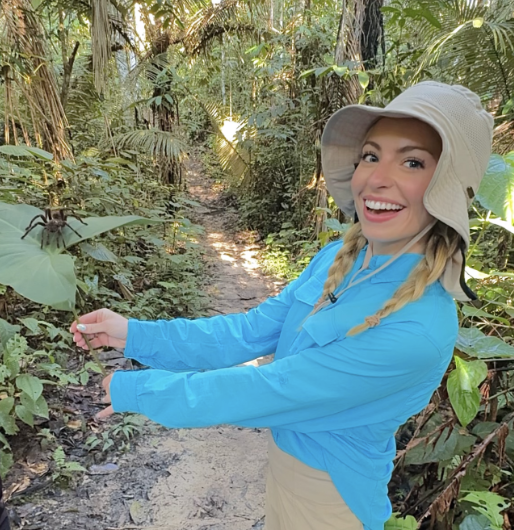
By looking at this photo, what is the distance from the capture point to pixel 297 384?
936 millimetres

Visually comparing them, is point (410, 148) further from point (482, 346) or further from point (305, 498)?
point (305, 498)

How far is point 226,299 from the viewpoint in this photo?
4820 mm

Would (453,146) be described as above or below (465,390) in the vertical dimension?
above

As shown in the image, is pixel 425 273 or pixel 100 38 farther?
pixel 100 38

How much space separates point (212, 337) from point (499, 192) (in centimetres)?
92

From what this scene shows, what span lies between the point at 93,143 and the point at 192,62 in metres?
2.21

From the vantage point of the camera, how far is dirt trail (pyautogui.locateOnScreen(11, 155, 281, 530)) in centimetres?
211

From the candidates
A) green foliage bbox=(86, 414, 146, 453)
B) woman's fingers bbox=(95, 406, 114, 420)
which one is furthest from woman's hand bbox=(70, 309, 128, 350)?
green foliage bbox=(86, 414, 146, 453)

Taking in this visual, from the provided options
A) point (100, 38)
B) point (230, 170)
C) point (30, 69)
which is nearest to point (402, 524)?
point (30, 69)

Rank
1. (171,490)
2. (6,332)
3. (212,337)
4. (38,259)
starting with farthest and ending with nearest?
(171,490) < (6,332) < (212,337) < (38,259)

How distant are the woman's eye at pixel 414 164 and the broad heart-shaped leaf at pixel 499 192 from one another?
49cm

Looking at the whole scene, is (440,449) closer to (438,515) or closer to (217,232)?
(438,515)

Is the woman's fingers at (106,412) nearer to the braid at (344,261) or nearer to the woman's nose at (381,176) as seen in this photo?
the braid at (344,261)

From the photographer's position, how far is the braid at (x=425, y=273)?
914 millimetres
